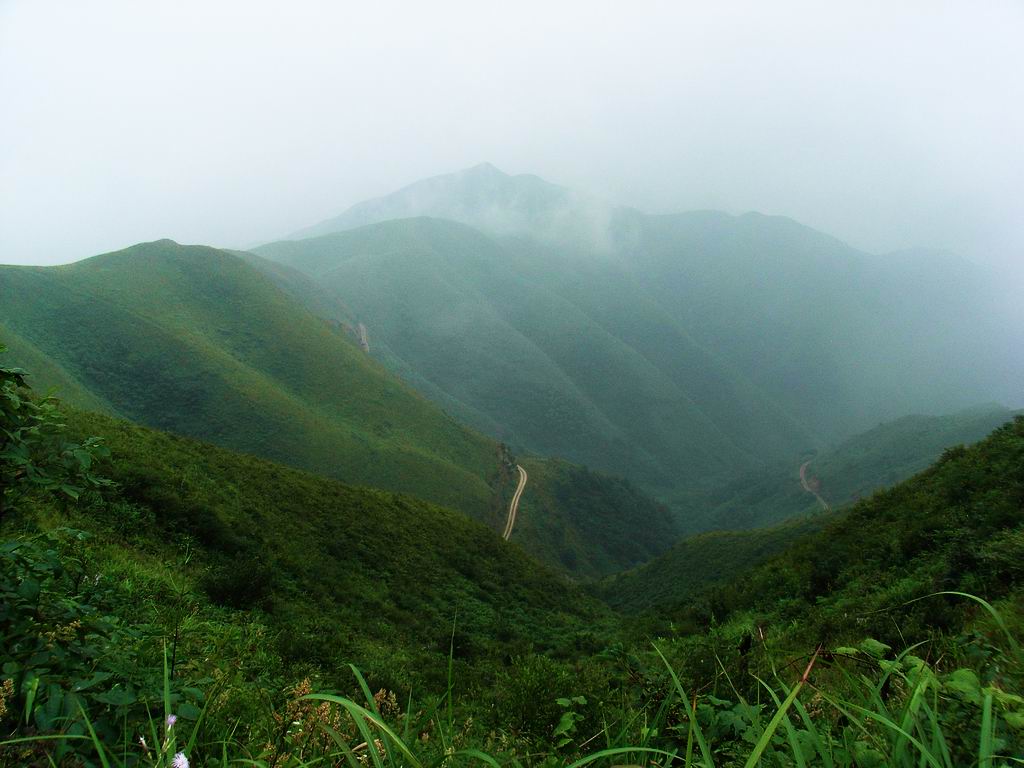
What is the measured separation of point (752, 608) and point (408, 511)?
18.1 m

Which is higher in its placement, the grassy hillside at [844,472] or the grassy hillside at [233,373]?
the grassy hillside at [233,373]

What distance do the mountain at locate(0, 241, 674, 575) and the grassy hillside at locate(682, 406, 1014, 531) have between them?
149ft

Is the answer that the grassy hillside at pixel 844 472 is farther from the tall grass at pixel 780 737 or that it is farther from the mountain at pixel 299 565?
the tall grass at pixel 780 737

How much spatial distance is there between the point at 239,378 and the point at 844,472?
122016 mm

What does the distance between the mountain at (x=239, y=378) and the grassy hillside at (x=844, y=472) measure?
45.4 meters

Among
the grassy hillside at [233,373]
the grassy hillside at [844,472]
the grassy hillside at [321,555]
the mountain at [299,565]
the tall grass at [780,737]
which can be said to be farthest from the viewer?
the grassy hillside at [844,472]

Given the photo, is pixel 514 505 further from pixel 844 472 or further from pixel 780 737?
pixel 844 472

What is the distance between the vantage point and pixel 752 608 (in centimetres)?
1317

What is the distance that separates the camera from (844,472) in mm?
110750

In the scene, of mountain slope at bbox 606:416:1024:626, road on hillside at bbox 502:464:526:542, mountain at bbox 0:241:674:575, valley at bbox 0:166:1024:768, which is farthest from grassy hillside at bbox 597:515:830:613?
mountain at bbox 0:241:674:575

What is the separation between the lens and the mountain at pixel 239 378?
57.3 m

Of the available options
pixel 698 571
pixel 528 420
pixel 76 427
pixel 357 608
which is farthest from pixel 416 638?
pixel 528 420

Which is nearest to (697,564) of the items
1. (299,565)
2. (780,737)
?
(299,565)

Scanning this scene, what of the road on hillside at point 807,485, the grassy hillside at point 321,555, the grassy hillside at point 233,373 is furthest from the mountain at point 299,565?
the road on hillside at point 807,485
